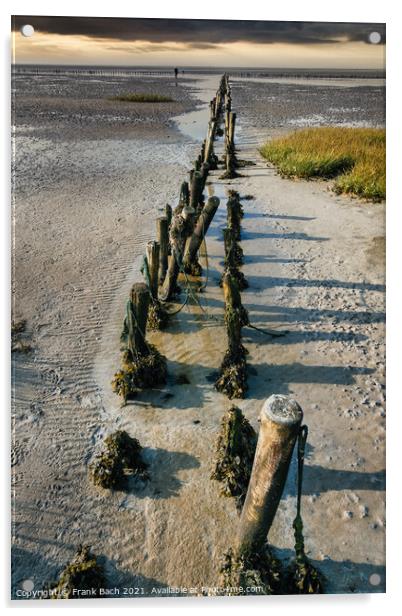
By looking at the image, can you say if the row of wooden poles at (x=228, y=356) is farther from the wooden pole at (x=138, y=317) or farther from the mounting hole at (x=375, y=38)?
the mounting hole at (x=375, y=38)

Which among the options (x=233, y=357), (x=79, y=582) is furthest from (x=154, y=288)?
(x=79, y=582)

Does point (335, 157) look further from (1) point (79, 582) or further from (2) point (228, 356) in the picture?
(1) point (79, 582)

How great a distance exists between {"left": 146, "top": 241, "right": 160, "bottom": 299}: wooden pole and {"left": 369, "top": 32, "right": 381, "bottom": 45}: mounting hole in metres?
3.50

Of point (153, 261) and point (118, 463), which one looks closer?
point (118, 463)

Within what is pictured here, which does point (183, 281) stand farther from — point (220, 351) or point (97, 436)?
point (97, 436)

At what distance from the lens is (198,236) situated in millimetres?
7641

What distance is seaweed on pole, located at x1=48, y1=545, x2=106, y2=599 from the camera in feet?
12.5

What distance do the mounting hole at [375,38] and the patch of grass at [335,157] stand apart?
325cm

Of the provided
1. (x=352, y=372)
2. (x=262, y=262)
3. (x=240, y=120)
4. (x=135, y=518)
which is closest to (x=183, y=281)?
(x=262, y=262)

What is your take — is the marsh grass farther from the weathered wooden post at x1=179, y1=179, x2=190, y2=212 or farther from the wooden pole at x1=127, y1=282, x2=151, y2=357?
the wooden pole at x1=127, y1=282, x2=151, y2=357

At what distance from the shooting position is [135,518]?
441 cm

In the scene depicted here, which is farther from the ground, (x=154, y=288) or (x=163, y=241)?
(x=163, y=241)

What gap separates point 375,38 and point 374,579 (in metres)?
5.09

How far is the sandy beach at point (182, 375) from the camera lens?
4.23 m
